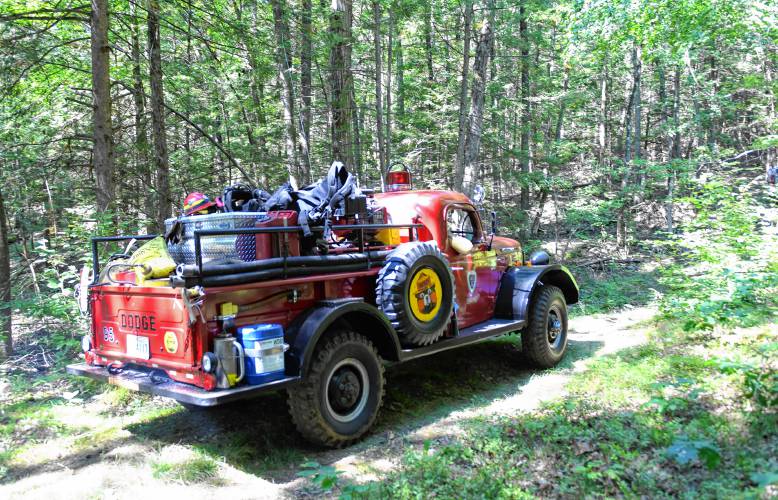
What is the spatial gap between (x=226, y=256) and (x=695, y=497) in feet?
12.2

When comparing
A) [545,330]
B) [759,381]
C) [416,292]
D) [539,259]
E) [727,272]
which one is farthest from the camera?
[539,259]

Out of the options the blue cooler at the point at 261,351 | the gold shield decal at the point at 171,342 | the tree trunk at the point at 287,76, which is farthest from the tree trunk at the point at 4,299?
the tree trunk at the point at 287,76

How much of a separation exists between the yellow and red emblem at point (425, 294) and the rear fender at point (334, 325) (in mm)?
415

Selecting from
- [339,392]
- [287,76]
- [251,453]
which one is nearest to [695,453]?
[339,392]

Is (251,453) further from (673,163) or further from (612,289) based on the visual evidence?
(673,163)

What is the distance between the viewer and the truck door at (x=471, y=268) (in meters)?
6.39

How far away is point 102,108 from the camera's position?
7551 millimetres

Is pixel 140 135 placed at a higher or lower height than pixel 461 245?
higher

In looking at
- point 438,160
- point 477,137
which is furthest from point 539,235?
point 477,137

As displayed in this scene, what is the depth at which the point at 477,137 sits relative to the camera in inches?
475

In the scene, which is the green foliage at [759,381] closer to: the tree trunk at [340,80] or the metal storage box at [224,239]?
the metal storage box at [224,239]

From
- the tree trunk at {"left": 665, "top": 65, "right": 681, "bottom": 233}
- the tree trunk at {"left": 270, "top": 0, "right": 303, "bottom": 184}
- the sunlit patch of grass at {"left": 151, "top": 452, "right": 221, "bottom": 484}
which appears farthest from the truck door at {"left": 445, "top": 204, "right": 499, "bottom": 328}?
the tree trunk at {"left": 665, "top": 65, "right": 681, "bottom": 233}

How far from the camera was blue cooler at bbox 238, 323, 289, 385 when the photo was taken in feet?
13.2

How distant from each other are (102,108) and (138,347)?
461 centimetres
